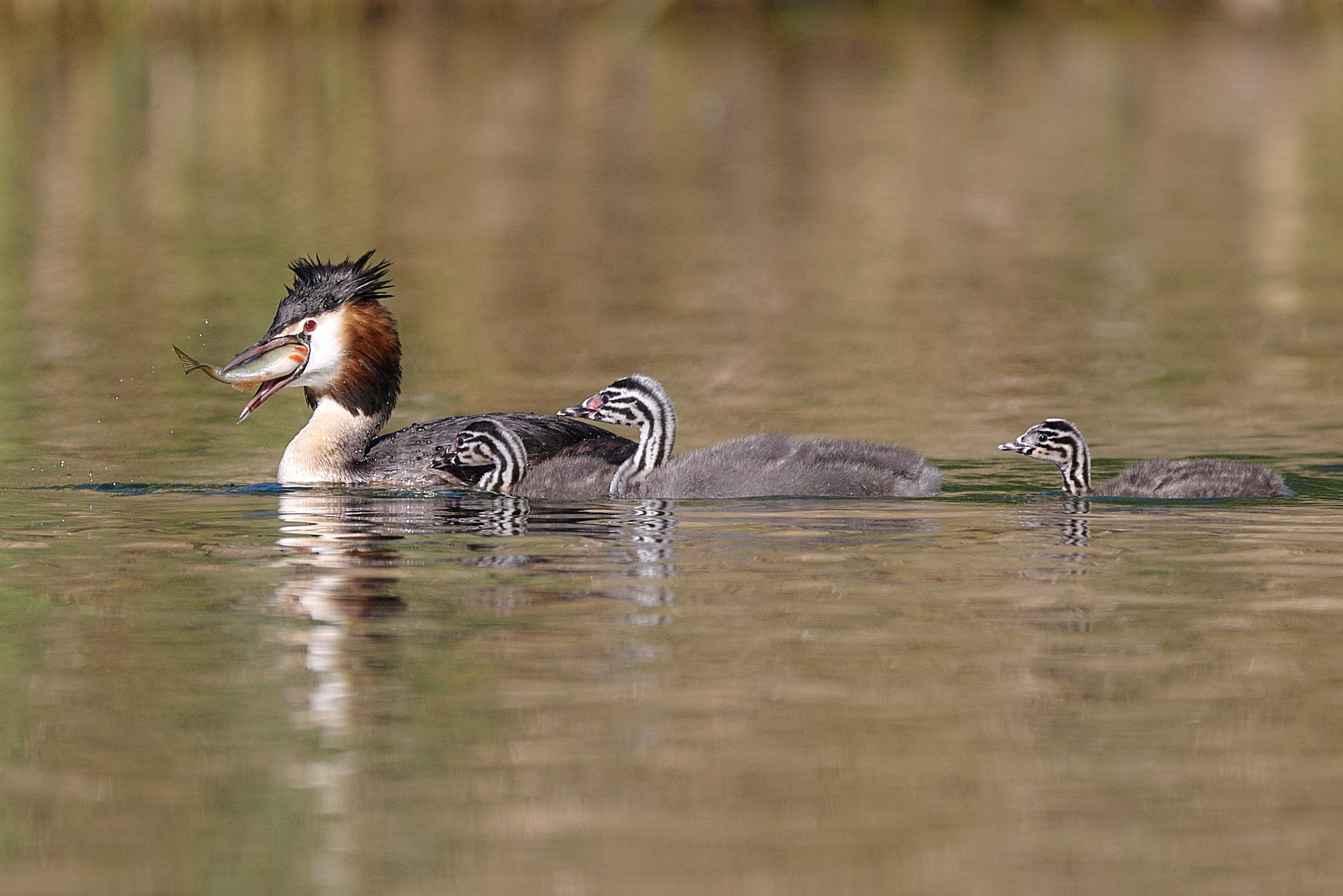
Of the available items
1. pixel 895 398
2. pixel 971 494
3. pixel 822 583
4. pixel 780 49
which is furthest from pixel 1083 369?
pixel 780 49

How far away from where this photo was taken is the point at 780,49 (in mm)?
40281

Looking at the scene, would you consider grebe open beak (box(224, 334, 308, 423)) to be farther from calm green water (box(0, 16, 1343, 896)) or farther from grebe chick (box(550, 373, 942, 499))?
grebe chick (box(550, 373, 942, 499))

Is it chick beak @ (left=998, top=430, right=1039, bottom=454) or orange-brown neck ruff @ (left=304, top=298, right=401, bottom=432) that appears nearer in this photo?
chick beak @ (left=998, top=430, right=1039, bottom=454)

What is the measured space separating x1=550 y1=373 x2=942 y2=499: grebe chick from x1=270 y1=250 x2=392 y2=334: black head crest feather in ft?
5.60

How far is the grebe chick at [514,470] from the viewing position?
33.9ft

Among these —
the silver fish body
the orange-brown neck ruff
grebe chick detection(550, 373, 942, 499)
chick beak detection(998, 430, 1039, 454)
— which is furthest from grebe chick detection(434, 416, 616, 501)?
chick beak detection(998, 430, 1039, 454)

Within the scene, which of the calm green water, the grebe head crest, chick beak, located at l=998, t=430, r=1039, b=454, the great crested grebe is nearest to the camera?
the calm green water

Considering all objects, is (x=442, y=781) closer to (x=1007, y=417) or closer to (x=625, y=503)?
(x=625, y=503)

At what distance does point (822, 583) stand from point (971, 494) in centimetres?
218

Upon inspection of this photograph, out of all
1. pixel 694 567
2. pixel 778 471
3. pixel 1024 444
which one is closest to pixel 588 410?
pixel 778 471

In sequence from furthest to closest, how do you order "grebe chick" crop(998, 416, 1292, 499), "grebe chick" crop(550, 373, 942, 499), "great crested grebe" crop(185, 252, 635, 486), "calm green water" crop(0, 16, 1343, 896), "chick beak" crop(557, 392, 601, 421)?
"great crested grebe" crop(185, 252, 635, 486) → "chick beak" crop(557, 392, 601, 421) → "grebe chick" crop(550, 373, 942, 499) → "grebe chick" crop(998, 416, 1292, 499) → "calm green water" crop(0, 16, 1343, 896)

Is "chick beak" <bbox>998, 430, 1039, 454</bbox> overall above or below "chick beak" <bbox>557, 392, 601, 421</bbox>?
below

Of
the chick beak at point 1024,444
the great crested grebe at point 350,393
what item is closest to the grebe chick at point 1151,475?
the chick beak at point 1024,444

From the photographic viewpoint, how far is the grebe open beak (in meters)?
11.0
